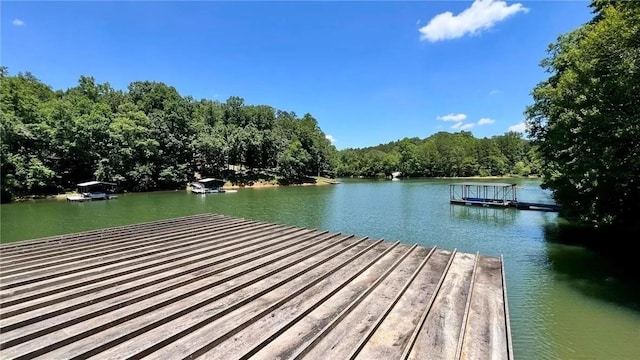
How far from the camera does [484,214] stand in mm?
27375

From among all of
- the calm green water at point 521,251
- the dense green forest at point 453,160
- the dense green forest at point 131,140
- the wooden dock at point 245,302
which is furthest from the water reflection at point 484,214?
the dense green forest at point 453,160

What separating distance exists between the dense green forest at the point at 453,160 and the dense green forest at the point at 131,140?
3003 centimetres

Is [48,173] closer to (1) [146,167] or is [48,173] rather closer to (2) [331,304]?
(1) [146,167]

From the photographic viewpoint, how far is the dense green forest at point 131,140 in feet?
133

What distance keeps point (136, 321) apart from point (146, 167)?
5227 cm

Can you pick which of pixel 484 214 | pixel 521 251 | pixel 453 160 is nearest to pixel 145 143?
pixel 484 214

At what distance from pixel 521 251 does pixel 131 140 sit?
173ft

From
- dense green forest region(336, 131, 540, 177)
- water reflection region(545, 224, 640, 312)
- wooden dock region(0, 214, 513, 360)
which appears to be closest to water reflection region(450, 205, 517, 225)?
water reflection region(545, 224, 640, 312)

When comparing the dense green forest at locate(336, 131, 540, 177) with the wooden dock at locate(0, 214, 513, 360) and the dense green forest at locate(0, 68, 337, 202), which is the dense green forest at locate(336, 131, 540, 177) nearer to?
the dense green forest at locate(0, 68, 337, 202)

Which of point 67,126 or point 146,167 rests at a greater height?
point 67,126

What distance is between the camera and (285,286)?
630cm

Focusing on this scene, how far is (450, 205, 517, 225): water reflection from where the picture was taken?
2429cm

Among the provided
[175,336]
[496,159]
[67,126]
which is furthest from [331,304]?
[496,159]

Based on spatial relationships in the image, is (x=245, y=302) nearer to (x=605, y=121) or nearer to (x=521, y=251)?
(x=605, y=121)
